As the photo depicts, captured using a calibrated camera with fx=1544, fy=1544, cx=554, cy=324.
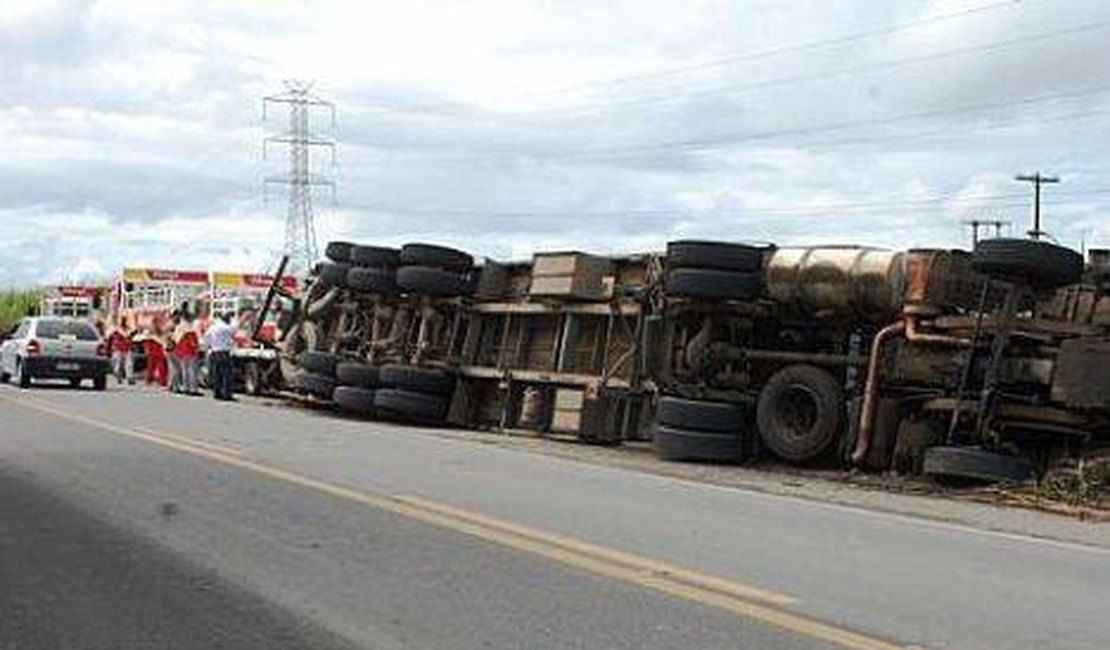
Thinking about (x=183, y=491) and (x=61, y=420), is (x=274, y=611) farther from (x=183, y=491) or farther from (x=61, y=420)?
(x=61, y=420)

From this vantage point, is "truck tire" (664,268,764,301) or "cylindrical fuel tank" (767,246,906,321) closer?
"cylindrical fuel tank" (767,246,906,321)

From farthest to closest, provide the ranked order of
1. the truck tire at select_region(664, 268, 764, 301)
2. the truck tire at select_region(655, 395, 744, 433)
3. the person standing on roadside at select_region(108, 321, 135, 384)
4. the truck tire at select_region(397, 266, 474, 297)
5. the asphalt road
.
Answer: the person standing on roadside at select_region(108, 321, 135, 384)
the truck tire at select_region(397, 266, 474, 297)
the truck tire at select_region(664, 268, 764, 301)
the truck tire at select_region(655, 395, 744, 433)
the asphalt road

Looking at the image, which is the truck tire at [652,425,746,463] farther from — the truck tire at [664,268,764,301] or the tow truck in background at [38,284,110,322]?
the tow truck in background at [38,284,110,322]

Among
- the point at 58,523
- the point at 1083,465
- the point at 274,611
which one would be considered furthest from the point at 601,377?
the point at 274,611

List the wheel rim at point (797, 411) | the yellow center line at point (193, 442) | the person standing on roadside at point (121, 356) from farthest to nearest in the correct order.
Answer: the person standing on roadside at point (121, 356)
the wheel rim at point (797, 411)
the yellow center line at point (193, 442)

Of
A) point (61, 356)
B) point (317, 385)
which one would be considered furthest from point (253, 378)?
point (317, 385)

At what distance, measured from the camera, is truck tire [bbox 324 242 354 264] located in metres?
25.0

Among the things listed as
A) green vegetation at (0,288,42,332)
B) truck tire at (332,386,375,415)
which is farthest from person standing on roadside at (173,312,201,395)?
green vegetation at (0,288,42,332)

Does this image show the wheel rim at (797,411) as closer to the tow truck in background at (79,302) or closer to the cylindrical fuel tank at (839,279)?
the cylindrical fuel tank at (839,279)

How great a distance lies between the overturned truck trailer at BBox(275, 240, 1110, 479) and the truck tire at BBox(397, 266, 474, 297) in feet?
0.08

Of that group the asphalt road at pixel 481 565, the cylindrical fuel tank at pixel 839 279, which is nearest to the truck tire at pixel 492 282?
the cylindrical fuel tank at pixel 839 279

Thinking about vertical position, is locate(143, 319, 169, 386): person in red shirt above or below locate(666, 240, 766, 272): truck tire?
below

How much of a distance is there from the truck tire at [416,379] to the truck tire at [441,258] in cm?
159

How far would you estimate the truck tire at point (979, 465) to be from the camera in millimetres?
14781
